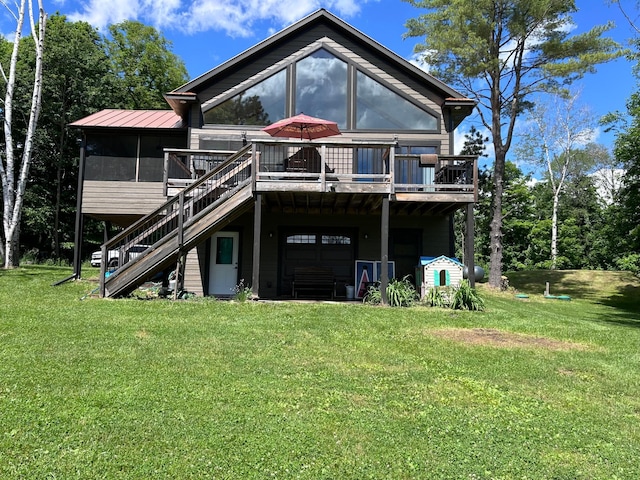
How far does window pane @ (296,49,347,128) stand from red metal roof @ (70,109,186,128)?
11.7 ft

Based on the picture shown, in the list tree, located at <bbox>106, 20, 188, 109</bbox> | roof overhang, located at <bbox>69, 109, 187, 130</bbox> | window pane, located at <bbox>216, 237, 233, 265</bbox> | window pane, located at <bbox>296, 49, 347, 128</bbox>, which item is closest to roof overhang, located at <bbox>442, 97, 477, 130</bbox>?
window pane, located at <bbox>296, 49, 347, 128</bbox>

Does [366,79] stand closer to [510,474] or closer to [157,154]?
[157,154]

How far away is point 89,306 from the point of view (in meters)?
7.96

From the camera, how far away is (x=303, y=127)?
10297 millimetres

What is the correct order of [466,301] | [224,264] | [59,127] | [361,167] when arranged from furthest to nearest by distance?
[59,127] < [224,264] < [361,167] < [466,301]

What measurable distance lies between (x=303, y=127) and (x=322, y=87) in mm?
2499

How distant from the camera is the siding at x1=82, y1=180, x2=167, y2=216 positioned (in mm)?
11742

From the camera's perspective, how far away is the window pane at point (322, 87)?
12.1 meters

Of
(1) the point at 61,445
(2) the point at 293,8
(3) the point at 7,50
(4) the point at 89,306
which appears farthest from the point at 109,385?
(3) the point at 7,50

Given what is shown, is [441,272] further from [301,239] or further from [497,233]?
[497,233]

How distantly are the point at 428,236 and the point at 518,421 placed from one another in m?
9.14

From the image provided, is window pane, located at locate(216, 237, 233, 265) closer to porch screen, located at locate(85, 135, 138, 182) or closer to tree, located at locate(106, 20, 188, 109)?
porch screen, located at locate(85, 135, 138, 182)

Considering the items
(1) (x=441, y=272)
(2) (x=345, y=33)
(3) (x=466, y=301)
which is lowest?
(3) (x=466, y=301)

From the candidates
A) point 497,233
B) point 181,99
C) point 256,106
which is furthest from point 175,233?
point 497,233
